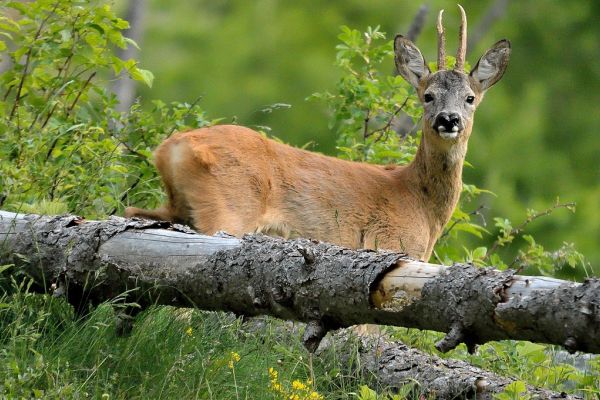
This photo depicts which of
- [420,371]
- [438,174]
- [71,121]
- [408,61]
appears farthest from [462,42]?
[420,371]

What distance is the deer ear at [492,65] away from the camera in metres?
8.97

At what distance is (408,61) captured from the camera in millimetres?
9125

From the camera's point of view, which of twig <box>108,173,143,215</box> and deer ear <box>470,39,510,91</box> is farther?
deer ear <box>470,39,510,91</box>

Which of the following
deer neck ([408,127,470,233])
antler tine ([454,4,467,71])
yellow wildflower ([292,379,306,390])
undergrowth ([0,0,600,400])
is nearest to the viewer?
undergrowth ([0,0,600,400])

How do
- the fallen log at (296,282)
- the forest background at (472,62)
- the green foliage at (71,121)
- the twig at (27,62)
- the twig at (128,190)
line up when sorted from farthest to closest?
the forest background at (472,62), the twig at (27,62), the twig at (128,190), the green foliage at (71,121), the fallen log at (296,282)

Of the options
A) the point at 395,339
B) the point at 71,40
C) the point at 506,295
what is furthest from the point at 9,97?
the point at 506,295

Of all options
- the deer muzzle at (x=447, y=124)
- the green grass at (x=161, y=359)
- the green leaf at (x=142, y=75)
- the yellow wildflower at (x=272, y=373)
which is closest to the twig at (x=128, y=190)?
the green leaf at (x=142, y=75)

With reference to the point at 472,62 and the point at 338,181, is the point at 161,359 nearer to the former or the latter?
the point at 338,181

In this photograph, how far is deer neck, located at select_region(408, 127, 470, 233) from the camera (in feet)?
29.0

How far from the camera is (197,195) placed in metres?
7.57

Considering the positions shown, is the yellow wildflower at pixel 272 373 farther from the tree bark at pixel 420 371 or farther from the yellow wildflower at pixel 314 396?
the tree bark at pixel 420 371

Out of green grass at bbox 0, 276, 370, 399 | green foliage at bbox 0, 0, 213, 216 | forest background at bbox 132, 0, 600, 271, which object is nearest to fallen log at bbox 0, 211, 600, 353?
green grass at bbox 0, 276, 370, 399

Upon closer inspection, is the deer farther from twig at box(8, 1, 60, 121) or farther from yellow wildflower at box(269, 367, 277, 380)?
yellow wildflower at box(269, 367, 277, 380)

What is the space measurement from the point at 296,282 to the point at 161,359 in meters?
0.69
